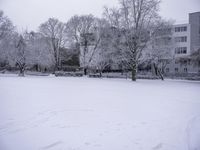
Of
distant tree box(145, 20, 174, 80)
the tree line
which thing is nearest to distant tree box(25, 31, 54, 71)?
the tree line

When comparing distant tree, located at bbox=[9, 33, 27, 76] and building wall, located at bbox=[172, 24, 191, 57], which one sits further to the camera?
building wall, located at bbox=[172, 24, 191, 57]

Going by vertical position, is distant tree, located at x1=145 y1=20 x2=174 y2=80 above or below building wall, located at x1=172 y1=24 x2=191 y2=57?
below

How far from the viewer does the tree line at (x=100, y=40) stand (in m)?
29.8

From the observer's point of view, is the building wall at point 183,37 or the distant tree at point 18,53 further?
the building wall at point 183,37

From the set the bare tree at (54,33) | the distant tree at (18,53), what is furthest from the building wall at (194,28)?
the distant tree at (18,53)

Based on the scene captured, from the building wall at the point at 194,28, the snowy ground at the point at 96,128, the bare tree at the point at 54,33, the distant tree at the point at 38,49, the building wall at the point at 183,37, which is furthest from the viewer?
the building wall at the point at 183,37

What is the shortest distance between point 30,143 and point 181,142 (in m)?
3.88

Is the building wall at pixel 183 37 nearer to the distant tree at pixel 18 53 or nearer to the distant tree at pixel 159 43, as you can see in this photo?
the distant tree at pixel 159 43

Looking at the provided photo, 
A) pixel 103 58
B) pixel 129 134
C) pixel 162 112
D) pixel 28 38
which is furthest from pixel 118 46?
pixel 28 38

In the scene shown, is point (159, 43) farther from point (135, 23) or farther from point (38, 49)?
point (38, 49)

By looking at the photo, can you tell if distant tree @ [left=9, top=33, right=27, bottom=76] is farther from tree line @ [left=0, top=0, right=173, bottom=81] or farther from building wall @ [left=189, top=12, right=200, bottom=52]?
building wall @ [left=189, top=12, right=200, bottom=52]

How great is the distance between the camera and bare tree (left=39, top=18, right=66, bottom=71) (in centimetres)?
5409

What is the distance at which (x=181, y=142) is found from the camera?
5.66 metres

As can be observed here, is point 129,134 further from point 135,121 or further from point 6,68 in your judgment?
point 6,68
